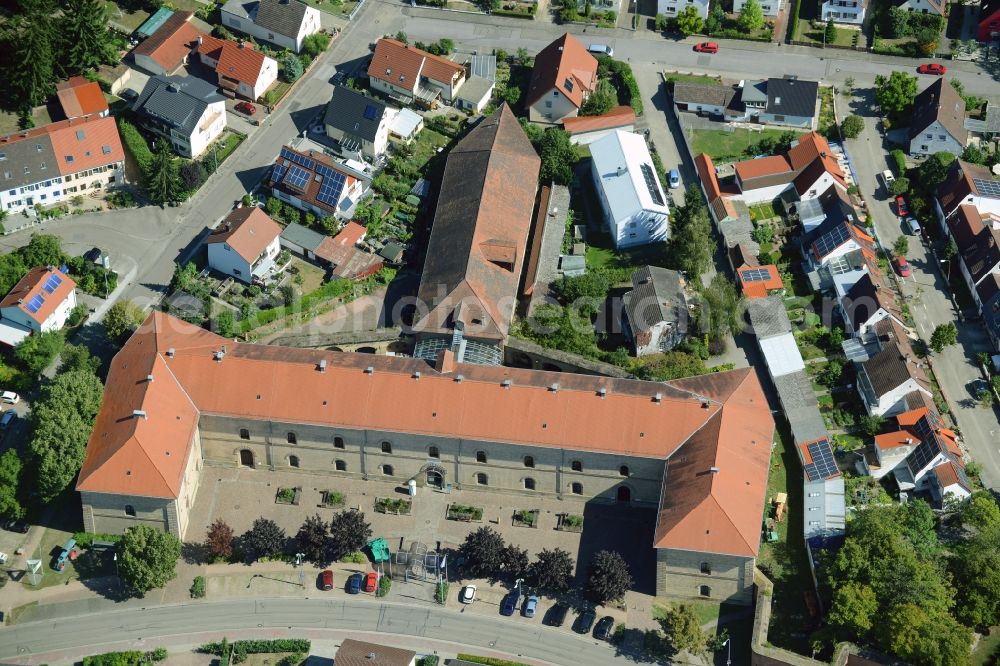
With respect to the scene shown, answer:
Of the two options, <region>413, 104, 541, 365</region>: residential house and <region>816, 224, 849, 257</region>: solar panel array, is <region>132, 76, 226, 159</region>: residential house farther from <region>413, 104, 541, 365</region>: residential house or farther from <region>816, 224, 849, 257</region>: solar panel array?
<region>816, 224, 849, 257</region>: solar panel array

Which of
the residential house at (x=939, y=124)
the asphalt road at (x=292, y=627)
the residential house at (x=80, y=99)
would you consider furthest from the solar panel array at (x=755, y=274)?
the residential house at (x=80, y=99)

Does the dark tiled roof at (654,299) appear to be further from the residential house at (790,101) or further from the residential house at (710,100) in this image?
the residential house at (790,101)

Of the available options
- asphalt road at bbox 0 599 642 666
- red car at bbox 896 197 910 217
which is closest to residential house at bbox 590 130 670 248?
red car at bbox 896 197 910 217

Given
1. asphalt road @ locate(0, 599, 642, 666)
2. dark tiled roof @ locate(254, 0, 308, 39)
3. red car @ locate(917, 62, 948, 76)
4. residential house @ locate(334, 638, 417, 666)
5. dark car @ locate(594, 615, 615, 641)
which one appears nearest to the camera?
residential house @ locate(334, 638, 417, 666)

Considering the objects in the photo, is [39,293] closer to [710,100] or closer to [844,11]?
[710,100]

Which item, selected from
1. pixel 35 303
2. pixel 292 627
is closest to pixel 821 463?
pixel 292 627

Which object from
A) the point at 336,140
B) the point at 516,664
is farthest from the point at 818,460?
the point at 336,140
